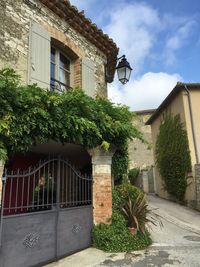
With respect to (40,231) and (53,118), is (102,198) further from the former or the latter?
(53,118)

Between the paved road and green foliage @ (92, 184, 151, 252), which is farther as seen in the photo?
green foliage @ (92, 184, 151, 252)

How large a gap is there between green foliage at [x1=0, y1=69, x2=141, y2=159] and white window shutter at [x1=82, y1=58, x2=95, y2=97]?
5.31 ft

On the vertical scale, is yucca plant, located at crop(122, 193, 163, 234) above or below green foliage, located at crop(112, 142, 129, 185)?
below

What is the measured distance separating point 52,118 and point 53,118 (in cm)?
3

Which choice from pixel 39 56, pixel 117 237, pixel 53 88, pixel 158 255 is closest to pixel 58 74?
pixel 53 88

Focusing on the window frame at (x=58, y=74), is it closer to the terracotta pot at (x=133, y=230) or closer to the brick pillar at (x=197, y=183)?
the terracotta pot at (x=133, y=230)

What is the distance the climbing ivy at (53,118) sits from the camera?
16.6 feet

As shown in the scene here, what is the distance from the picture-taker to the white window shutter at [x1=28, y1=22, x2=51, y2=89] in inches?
270

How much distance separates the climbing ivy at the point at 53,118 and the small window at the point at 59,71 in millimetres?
1552

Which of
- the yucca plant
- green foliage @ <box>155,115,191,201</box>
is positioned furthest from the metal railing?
green foliage @ <box>155,115,191,201</box>

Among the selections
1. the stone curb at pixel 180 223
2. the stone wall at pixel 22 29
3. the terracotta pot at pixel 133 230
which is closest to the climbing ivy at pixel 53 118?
the stone wall at pixel 22 29

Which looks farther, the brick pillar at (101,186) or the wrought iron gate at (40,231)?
the brick pillar at (101,186)

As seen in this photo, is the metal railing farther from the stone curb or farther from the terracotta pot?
the stone curb

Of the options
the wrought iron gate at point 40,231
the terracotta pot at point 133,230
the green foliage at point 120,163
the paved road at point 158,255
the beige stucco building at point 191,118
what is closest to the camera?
the wrought iron gate at point 40,231
